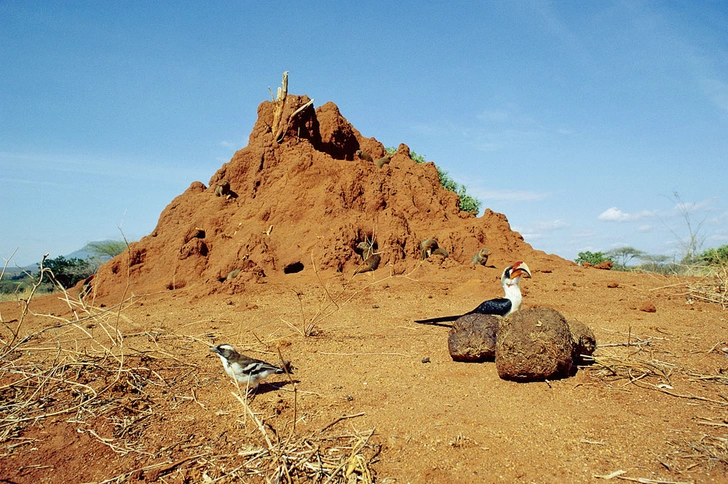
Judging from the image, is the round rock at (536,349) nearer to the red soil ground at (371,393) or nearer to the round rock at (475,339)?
the red soil ground at (371,393)

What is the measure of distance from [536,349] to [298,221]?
Answer: 32.3ft

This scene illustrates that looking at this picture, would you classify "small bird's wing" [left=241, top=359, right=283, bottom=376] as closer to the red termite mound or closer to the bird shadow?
the bird shadow

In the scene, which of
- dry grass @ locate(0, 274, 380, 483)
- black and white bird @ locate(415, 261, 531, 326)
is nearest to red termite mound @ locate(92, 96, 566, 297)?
black and white bird @ locate(415, 261, 531, 326)

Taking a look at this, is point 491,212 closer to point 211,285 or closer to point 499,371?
point 211,285

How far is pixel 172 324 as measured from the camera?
8211mm

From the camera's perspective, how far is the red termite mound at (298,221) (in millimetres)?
12391

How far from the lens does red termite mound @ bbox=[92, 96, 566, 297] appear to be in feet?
40.7

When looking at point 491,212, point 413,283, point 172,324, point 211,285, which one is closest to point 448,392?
point 172,324

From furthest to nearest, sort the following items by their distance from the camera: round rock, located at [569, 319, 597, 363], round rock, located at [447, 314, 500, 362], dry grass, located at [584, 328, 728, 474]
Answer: round rock, located at [447, 314, 500, 362] → round rock, located at [569, 319, 597, 363] → dry grass, located at [584, 328, 728, 474]

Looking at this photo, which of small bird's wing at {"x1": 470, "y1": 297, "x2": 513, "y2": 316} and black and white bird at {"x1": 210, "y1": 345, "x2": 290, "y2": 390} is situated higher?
small bird's wing at {"x1": 470, "y1": 297, "x2": 513, "y2": 316}

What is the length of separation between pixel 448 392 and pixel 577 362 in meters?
1.63

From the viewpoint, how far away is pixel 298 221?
532 inches

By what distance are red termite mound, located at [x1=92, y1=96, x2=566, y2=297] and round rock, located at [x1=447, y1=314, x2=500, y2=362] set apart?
6.44 meters

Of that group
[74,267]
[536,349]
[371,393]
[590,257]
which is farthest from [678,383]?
[74,267]
